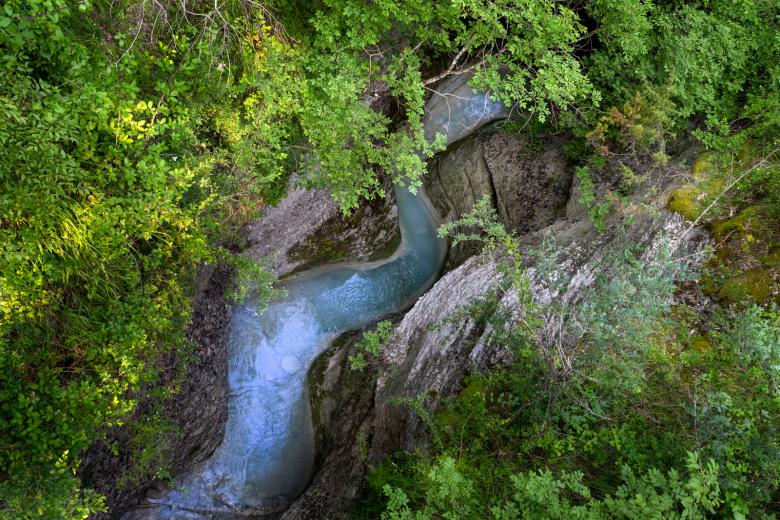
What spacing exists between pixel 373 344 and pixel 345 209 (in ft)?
9.93

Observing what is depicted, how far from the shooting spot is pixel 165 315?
6.20 m

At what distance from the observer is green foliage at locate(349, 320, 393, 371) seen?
30.5 feet

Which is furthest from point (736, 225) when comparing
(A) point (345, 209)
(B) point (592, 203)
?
(A) point (345, 209)

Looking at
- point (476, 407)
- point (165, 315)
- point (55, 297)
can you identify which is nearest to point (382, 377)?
point (476, 407)

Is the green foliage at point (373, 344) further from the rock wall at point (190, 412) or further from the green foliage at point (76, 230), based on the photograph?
the green foliage at point (76, 230)

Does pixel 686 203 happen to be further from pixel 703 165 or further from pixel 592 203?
pixel 592 203

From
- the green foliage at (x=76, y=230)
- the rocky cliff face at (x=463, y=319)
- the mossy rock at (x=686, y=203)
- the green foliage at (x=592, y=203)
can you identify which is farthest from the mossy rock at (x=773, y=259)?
the green foliage at (x=76, y=230)

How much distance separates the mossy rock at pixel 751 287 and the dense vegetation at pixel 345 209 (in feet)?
0.09

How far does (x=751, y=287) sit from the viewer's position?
605 centimetres

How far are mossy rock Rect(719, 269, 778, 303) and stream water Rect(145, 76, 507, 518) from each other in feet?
18.8

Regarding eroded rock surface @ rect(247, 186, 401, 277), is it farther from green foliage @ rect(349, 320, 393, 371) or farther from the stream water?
green foliage @ rect(349, 320, 393, 371)

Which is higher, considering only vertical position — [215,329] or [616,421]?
[215,329]

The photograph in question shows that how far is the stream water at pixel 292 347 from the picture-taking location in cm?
986

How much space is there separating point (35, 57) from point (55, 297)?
2.73m
